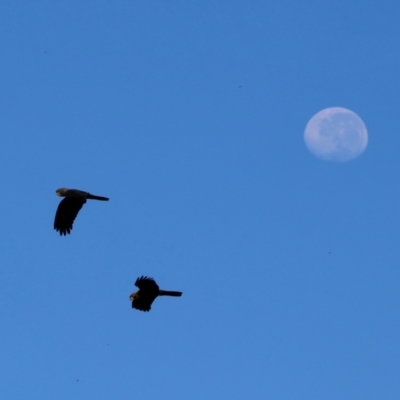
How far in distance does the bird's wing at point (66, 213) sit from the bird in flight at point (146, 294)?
3.44m

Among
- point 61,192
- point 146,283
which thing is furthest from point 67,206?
point 146,283

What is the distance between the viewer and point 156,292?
30.5m

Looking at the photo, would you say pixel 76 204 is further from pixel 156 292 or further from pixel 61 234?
pixel 156 292

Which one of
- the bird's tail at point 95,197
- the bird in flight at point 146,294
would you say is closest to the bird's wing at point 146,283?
the bird in flight at point 146,294

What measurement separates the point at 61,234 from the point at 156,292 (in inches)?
164

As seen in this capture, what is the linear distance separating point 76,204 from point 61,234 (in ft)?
4.07

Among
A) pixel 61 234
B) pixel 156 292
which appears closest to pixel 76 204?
pixel 61 234

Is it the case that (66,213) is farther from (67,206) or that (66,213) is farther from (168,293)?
(168,293)

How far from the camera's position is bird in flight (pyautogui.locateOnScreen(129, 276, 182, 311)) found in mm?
30000

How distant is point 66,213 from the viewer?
3012 cm

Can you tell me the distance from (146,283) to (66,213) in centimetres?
395

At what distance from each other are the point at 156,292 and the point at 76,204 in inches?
175

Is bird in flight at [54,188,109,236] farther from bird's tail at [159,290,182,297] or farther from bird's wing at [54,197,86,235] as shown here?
bird's tail at [159,290,182,297]

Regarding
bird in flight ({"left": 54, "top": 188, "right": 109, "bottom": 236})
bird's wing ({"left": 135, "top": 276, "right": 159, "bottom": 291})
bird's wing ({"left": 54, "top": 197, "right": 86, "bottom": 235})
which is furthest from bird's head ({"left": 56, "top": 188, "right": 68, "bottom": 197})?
bird's wing ({"left": 135, "top": 276, "right": 159, "bottom": 291})
